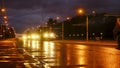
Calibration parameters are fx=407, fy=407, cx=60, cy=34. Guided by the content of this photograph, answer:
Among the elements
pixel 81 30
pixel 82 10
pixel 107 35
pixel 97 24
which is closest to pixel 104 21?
pixel 97 24

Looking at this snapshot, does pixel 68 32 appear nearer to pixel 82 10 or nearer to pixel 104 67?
pixel 82 10

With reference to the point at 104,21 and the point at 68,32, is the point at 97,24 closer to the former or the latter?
the point at 104,21

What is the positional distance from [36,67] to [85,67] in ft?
7.52

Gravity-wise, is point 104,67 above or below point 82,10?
below

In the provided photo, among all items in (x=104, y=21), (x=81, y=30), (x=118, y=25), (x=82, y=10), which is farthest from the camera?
(x=104, y=21)

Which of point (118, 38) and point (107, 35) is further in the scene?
point (107, 35)

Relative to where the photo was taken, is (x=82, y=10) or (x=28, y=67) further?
(x=82, y=10)

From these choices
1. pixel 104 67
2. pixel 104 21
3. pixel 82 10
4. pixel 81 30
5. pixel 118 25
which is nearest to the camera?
pixel 104 67

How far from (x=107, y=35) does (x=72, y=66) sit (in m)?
122

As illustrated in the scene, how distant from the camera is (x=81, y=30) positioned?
16612 centimetres

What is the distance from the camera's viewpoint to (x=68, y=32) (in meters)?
169

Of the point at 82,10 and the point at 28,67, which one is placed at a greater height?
the point at 82,10

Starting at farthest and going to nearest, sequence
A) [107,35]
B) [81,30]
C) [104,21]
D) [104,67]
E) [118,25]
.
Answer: [104,21]
[81,30]
[107,35]
[118,25]
[104,67]

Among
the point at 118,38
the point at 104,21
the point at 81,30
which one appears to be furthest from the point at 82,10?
the point at 104,21
